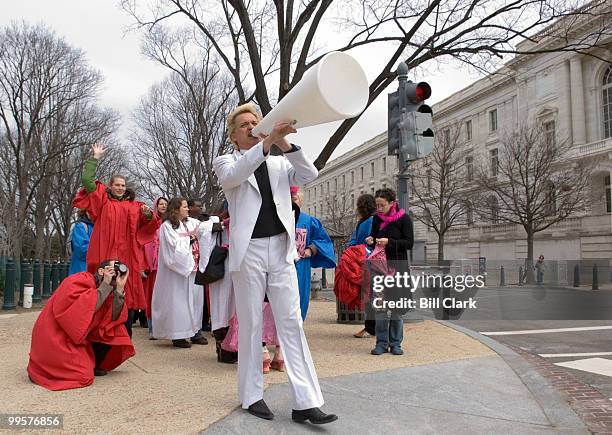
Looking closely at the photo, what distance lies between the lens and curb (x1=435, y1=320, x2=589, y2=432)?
3.90m

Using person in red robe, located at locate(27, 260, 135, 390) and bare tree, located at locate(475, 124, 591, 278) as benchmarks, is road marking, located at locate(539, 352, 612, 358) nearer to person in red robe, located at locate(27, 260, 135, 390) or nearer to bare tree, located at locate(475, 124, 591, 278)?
person in red robe, located at locate(27, 260, 135, 390)

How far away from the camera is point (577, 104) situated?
36625 millimetres

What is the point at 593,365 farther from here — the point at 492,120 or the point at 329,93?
the point at 492,120

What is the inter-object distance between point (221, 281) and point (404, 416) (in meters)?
2.10

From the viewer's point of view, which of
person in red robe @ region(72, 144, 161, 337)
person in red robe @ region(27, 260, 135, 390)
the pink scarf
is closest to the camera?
person in red robe @ region(27, 260, 135, 390)

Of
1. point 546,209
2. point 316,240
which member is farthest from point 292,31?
point 546,209

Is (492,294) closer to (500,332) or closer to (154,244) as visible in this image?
(500,332)

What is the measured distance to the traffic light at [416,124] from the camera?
24.3ft

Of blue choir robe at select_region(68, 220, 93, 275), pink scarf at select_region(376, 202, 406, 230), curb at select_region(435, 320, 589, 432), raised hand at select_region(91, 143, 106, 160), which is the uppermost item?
raised hand at select_region(91, 143, 106, 160)

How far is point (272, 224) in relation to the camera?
356 cm

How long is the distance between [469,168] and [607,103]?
9712mm

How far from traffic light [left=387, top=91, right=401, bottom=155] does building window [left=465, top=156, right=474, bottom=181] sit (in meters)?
30.1

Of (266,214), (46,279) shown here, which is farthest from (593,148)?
(266,214)

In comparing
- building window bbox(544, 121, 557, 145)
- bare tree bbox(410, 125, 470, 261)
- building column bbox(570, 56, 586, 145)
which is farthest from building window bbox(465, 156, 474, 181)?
building column bbox(570, 56, 586, 145)
